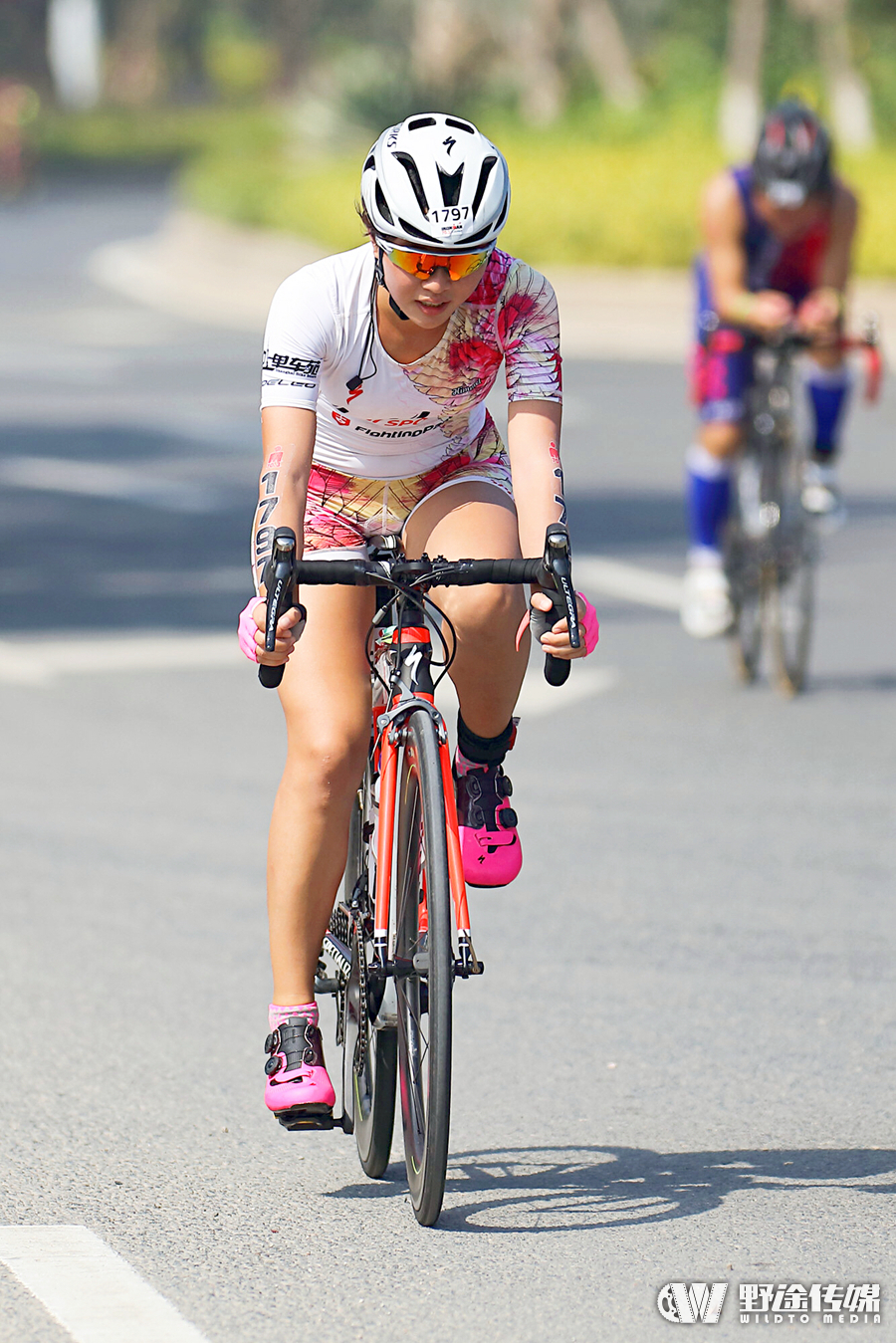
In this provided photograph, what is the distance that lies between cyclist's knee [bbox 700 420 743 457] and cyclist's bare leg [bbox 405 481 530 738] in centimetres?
541

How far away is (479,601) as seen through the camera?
4.82 m

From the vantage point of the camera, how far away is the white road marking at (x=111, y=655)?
1083cm

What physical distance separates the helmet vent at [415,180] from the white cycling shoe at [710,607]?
19.6ft

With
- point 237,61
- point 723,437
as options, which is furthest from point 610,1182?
point 237,61

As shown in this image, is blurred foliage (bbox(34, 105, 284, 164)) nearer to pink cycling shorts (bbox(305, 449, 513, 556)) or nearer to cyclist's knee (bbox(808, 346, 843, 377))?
cyclist's knee (bbox(808, 346, 843, 377))

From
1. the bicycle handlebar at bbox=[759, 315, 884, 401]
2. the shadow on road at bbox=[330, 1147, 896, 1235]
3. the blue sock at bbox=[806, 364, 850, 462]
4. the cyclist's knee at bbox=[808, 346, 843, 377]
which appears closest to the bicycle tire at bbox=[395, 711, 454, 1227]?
the shadow on road at bbox=[330, 1147, 896, 1235]

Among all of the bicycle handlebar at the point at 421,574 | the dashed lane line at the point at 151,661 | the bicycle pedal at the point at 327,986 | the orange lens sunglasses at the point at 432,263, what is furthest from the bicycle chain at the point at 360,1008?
the dashed lane line at the point at 151,661

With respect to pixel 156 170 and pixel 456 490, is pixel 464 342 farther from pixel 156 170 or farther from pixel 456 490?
pixel 156 170

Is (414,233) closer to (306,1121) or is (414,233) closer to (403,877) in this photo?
(403,877)

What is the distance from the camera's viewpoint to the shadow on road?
15.5 ft

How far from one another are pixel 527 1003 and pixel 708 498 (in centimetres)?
449

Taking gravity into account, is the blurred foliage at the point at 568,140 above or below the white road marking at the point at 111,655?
above

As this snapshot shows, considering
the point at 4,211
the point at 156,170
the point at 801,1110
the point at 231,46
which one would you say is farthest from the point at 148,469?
the point at 231,46

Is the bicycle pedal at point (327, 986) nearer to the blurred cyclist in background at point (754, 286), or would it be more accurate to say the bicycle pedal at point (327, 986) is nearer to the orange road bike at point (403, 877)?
the orange road bike at point (403, 877)
